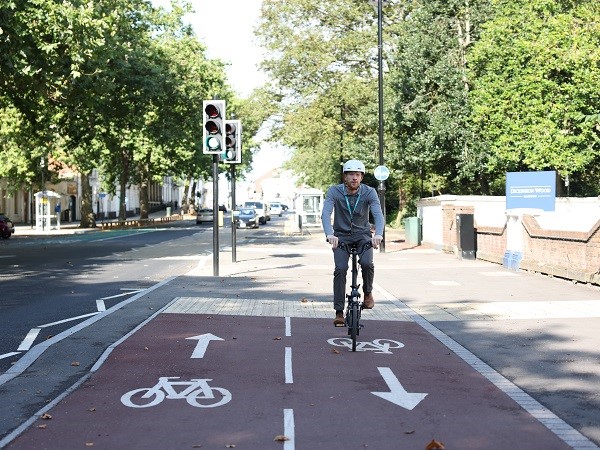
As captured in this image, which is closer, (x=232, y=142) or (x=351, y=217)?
(x=351, y=217)

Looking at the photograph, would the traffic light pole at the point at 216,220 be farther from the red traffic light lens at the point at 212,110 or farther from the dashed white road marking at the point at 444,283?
the dashed white road marking at the point at 444,283

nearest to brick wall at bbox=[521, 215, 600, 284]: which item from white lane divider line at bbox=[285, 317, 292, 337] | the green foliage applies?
white lane divider line at bbox=[285, 317, 292, 337]

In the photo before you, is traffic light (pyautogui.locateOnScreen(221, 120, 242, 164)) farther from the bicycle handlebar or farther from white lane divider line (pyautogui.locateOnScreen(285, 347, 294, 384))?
white lane divider line (pyautogui.locateOnScreen(285, 347, 294, 384))

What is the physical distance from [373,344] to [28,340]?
12.6ft

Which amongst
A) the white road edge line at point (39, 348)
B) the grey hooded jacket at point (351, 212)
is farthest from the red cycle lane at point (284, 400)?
the grey hooded jacket at point (351, 212)

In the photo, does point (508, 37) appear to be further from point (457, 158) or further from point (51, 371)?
point (51, 371)

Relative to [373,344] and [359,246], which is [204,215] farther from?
[359,246]

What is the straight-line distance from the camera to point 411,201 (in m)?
56.8

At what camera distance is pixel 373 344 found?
10.2m

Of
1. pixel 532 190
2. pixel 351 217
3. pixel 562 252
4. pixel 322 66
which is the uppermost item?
pixel 322 66

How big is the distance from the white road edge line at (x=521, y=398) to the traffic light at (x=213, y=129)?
792cm

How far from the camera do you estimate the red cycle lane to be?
232 inches

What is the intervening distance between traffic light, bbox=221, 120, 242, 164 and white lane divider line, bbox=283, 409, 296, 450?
48.9 ft

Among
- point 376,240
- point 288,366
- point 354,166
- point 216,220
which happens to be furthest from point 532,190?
point 288,366
